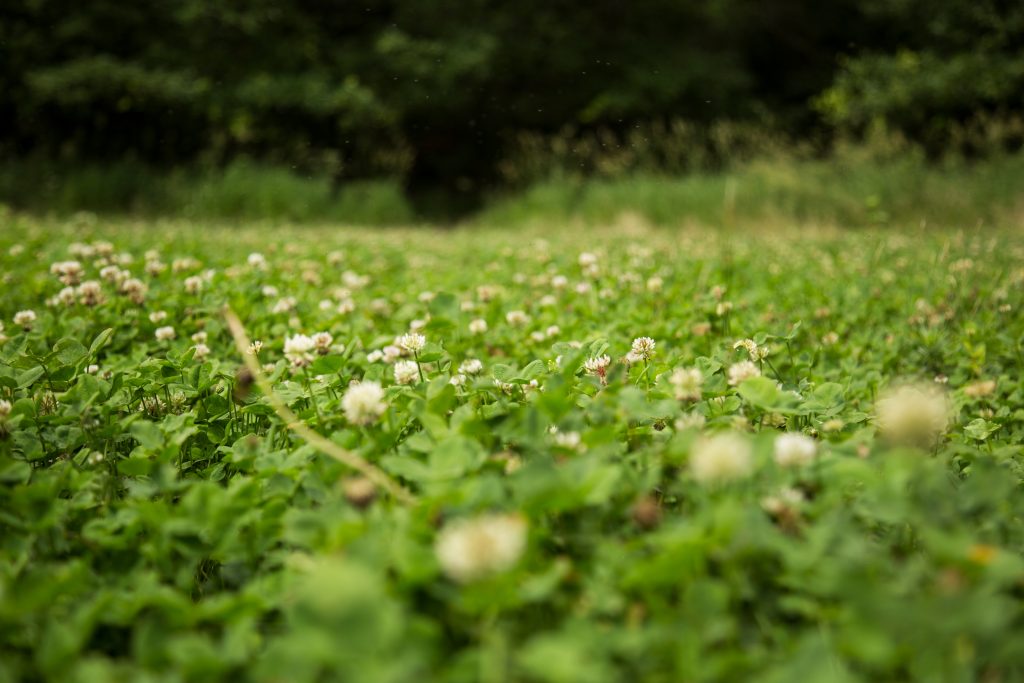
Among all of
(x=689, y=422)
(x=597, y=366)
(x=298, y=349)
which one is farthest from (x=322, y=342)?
(x=689, y=422)

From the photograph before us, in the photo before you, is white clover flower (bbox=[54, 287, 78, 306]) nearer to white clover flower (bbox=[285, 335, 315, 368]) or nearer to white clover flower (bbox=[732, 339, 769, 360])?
white clover flower (bbox=[285, 335, 315, 368])

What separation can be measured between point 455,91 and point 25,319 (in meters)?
12.6

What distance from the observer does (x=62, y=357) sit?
1490 mm

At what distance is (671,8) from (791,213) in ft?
32.1

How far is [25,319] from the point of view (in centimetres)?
176

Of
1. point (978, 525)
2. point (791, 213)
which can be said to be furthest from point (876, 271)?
point (791, 213)

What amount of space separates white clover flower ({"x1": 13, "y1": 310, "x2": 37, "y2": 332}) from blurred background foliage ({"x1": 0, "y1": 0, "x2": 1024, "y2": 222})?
657cm

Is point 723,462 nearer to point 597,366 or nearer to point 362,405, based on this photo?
point 362,405

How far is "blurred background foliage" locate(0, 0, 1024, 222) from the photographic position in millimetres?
9609

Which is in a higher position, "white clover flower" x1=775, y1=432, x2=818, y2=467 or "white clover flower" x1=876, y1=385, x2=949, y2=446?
"white clover flower" x1=876, y1=385, x2=949, y2=446

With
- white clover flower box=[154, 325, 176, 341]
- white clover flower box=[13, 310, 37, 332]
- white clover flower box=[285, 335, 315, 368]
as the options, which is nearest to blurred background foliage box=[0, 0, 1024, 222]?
white clover flower box=[13, 310, 37, 332]

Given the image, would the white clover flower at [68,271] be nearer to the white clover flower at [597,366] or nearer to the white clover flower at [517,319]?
the white clover flower at [517,319]

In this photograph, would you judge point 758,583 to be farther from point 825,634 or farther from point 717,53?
point 717,53

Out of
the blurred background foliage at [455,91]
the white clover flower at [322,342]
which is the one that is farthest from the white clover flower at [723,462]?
the blurred background foliage at [455,91]
